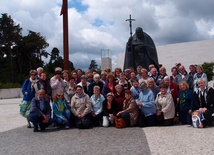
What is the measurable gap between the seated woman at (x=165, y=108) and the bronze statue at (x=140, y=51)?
334 cm

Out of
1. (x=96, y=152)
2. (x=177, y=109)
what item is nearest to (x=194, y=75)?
(x=177, y=109)

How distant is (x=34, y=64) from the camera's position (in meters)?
44.2

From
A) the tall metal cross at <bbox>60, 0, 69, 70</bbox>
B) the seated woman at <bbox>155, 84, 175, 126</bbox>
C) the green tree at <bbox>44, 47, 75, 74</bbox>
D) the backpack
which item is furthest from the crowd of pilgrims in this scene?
the green tree at <bbox>44, 47, 75, 74</bbox>

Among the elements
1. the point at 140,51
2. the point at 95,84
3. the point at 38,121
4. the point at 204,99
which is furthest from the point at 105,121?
the point at 140,51

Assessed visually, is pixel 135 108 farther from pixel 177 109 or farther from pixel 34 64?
pixel 34 64

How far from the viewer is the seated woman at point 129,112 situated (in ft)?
24.7

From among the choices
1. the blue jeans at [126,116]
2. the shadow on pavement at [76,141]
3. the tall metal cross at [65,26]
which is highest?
the tall metal cross at [65,26]

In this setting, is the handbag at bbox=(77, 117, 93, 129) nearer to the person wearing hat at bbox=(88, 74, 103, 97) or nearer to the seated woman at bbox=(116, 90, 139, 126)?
the seated woman at bbox=(116, 90, 139, 126)

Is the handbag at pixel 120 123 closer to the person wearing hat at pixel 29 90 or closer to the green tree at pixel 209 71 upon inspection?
the person wearing hat at pixel 29 90

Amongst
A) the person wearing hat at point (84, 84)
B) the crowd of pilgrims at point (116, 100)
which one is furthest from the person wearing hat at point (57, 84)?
the person wearing hat at point (84, 84)

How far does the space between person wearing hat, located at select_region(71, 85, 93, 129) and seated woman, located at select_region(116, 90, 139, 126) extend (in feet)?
2.39

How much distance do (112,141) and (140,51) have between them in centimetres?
540

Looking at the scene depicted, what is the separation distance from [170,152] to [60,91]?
12.1ft

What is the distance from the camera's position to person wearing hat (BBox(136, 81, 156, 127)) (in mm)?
7566
